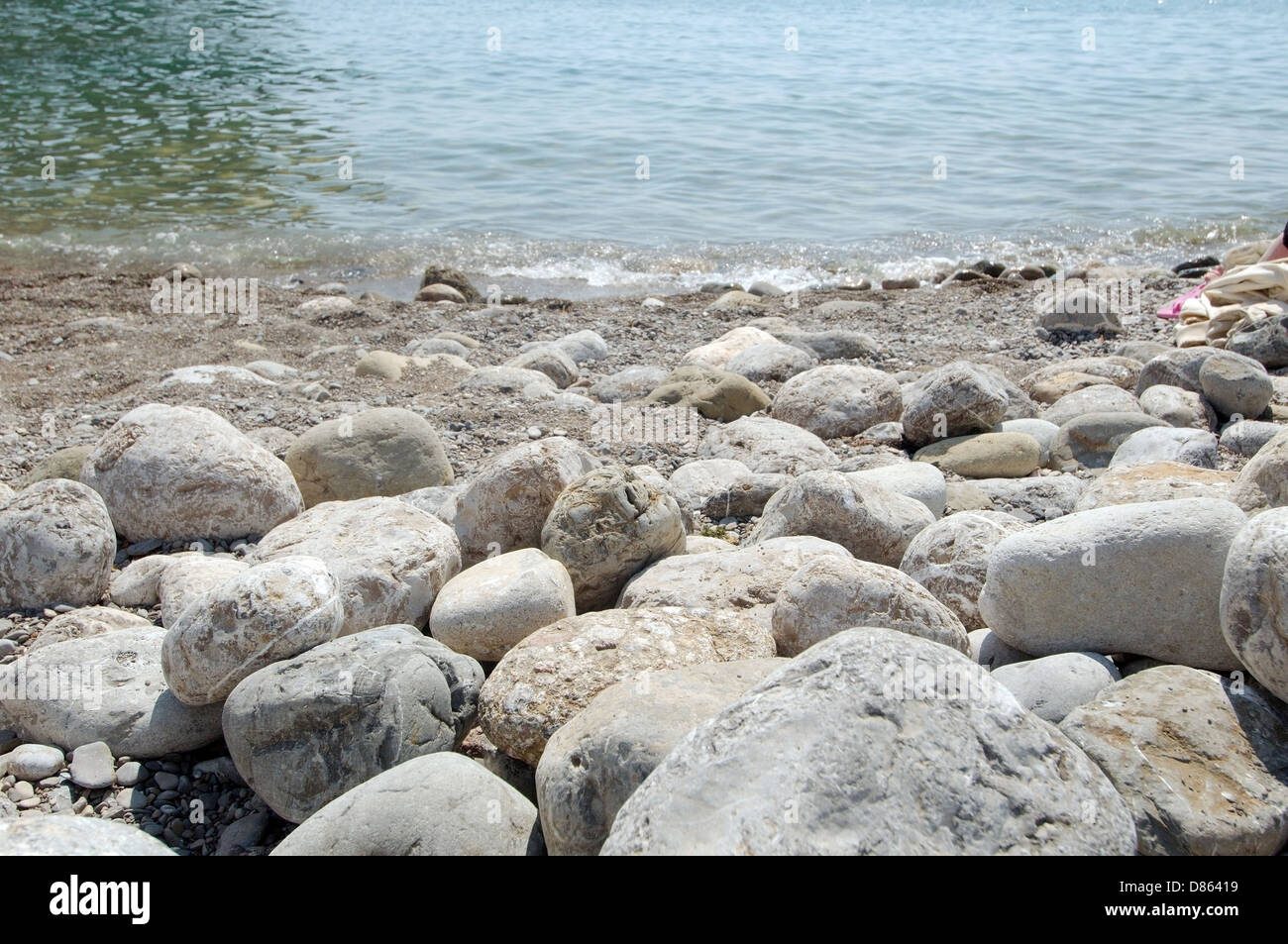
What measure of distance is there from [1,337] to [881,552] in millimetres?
7963

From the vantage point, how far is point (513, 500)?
14.4 feet

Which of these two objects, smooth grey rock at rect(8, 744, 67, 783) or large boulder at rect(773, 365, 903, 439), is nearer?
smooth grey rock at rect(8, 744, 67, 783)

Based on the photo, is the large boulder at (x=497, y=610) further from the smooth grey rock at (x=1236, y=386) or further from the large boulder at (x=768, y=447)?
the smooth grey rock at (x=1236, y=386)

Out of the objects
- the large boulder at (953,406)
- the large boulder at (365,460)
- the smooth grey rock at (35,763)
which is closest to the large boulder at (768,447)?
the large boulder at (953,406)

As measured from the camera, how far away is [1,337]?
8945 millimetres

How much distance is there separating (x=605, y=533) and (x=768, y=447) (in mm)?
2090

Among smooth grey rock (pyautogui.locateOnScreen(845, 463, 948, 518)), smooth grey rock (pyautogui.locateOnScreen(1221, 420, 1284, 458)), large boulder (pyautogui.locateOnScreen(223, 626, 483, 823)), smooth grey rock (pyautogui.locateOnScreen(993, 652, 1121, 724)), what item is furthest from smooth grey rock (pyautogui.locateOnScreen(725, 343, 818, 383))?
large boulder (pyautogui.locateOnScreen(223, 626, 483, 823))

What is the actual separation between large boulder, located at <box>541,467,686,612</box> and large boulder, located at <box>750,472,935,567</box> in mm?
534

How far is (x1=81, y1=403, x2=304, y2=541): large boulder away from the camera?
475cm

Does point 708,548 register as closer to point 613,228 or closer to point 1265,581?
point 1265,581

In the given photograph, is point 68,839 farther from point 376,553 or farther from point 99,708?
point 376,553

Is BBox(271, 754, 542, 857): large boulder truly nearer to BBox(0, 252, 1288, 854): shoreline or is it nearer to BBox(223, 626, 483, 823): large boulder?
BBox(223, 626, 483, 823): large boulder
